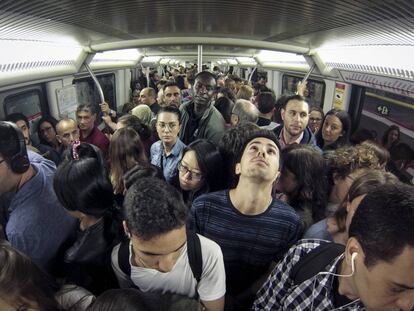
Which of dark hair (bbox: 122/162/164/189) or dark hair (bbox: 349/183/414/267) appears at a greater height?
dark hair (bbox: 349/183/414/267)

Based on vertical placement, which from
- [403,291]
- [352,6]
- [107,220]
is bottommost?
[107,220]

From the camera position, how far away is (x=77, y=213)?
1.64 meters

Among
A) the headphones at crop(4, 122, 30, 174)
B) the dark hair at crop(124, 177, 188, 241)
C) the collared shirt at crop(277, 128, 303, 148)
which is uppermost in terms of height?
the headphones at crop(4, 122, 30, 174)

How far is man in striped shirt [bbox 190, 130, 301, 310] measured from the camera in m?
1.77

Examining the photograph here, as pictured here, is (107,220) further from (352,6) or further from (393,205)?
(352,6)

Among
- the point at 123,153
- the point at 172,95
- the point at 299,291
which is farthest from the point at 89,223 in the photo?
the point at 172,95

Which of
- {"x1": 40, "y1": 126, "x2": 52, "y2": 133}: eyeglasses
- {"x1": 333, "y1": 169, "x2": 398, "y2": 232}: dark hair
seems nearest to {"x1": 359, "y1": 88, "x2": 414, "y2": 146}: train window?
{"x1": 333, "y1": 169, "x2": 398, "y2": 232}: dark hair

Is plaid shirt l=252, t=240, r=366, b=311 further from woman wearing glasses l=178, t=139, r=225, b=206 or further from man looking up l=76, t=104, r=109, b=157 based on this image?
man looking up l=76, t=104, r=109, b=157

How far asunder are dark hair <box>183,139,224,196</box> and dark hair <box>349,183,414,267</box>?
1.27 metres

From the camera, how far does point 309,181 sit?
2129 millimetres

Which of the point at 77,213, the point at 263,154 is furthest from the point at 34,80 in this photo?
the point at 263,154

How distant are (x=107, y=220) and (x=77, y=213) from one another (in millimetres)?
177

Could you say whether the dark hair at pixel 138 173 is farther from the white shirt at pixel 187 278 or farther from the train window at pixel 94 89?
the train window at pixel 94 89

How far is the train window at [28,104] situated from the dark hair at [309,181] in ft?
11.2
